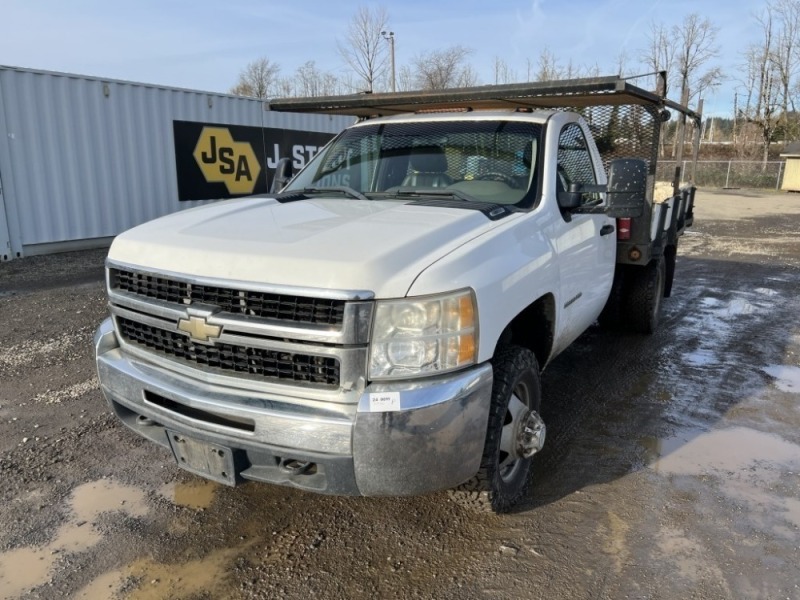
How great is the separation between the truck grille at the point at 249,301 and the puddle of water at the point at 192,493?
113cm

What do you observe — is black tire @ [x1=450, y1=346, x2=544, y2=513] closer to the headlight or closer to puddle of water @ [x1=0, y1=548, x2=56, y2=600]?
the headlight

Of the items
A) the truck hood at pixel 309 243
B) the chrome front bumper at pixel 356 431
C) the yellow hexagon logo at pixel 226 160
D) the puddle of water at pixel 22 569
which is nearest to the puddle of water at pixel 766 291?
the truck hood at pixel 309 243

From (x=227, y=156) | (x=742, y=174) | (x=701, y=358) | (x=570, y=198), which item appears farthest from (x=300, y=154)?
(x=742, y=174)

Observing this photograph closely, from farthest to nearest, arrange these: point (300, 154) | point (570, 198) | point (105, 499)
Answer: point (300, 154) < point (570, 198) < point (105, 499)

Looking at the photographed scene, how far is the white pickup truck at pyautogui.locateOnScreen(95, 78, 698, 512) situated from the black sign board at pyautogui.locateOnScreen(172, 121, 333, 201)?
30.7 feet

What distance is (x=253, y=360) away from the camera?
8.34 feet

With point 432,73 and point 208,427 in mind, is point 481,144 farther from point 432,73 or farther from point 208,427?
point 432,73

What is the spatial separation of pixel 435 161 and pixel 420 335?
1890mm

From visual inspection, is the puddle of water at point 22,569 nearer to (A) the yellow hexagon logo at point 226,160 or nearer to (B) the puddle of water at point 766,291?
(B) the puddle of water at point 766,291

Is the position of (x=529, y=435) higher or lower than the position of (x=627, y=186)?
lower

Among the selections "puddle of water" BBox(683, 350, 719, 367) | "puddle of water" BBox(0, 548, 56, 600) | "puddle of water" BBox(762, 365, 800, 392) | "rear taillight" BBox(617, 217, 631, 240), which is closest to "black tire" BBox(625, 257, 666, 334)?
"puddle of water" BBox(683, 350, 719, 367)

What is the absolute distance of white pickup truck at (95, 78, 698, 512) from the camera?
2.37 meters

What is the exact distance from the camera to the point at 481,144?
3.89 metres

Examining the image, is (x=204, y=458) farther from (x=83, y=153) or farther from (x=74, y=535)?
(x=83, y=153)
